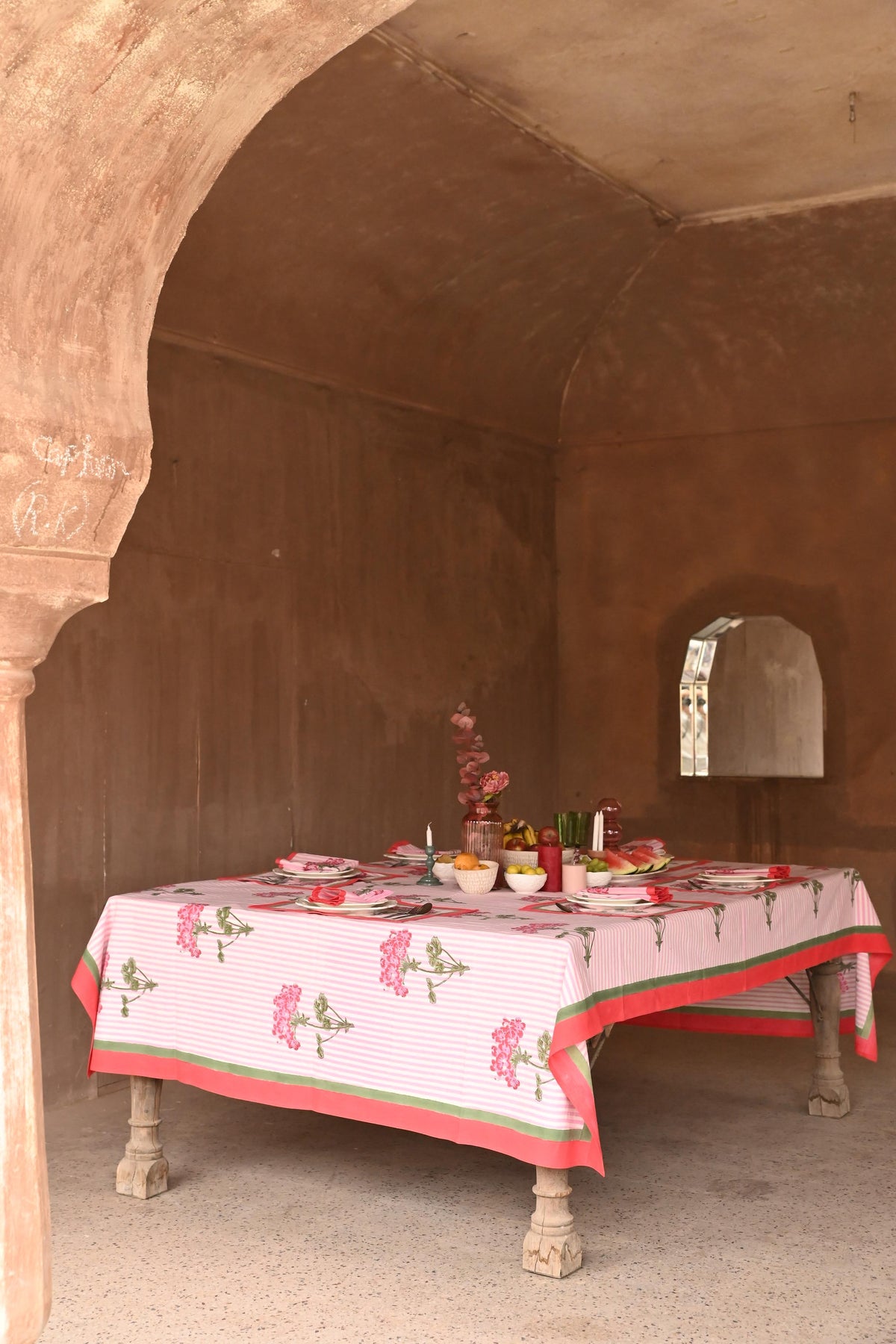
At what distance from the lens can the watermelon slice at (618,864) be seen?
4496 mm

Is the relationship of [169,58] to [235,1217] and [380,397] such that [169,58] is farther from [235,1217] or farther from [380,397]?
[380,397]

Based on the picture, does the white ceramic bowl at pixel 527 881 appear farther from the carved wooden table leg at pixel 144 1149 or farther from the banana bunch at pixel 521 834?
the carved wooden table leg at pixel 144 1149

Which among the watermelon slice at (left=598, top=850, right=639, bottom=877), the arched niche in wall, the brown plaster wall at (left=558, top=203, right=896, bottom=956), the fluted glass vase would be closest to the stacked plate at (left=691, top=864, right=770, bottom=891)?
the watermelon slice at (left=598, top=850, right=639, bottom=877)

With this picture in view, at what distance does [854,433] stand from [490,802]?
4374 mm

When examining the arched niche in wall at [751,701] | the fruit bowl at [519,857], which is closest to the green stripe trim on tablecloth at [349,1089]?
the fruit bowl at [519,857]

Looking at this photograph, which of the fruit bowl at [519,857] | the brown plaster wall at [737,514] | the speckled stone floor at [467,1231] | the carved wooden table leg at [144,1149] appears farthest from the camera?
the brown plaster wall at [737,514]

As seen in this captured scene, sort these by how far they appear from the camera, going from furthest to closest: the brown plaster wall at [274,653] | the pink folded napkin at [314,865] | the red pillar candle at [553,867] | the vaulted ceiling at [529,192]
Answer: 1. the brown plaster wall at [274,653]
2. the vaulted ceiling at [529,192]
3. the pink folded napkin at [314,865]
4. the red pillar candle at [553,867]

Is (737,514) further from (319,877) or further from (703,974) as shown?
(703,974)

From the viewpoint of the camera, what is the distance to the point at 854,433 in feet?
26.3

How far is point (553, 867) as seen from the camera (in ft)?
14.5

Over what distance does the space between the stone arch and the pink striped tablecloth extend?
1510mm

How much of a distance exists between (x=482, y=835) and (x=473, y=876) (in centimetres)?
24

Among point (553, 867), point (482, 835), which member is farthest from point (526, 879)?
point (482, 835)

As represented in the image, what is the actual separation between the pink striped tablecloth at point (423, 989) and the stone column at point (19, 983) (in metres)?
1.50
